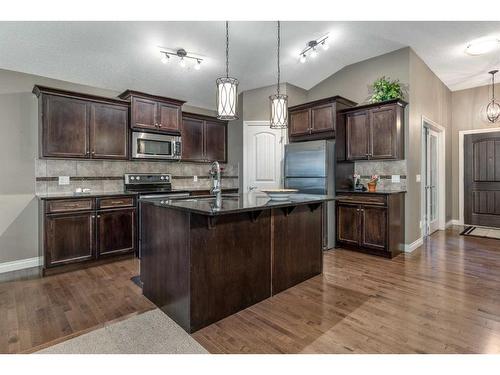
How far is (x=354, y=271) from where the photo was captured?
11.2 feet

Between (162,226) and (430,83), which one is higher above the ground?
(430,83)

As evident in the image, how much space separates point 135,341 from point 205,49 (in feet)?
11.8

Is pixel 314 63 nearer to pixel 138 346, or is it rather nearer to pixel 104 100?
pixel 104 100

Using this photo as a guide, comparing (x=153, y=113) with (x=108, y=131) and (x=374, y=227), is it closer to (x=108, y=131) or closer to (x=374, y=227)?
(x=108, y=131)

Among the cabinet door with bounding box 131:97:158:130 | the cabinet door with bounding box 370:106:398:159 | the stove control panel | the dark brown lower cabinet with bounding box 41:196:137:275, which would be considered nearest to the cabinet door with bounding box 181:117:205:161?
the stove control panel

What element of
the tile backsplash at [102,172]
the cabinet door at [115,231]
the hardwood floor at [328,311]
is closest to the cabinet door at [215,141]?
the tile backsplash at [102,172]

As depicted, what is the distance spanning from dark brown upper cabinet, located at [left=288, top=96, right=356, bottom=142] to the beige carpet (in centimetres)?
358

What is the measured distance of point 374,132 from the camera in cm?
429

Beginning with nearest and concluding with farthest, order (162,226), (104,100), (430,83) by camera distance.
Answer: (162,226), (104,100), (430,83)

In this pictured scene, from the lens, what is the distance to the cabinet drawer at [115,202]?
3645 millimetres

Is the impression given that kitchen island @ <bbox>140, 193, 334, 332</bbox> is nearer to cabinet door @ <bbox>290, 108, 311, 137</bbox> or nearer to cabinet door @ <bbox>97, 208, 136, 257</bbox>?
cabinet door @ <bbox>97, 208, 136, 257</bbox>
